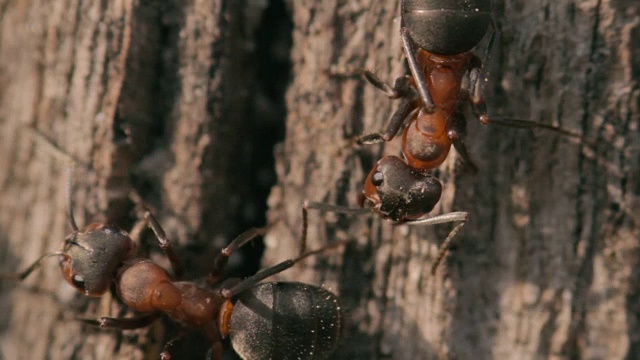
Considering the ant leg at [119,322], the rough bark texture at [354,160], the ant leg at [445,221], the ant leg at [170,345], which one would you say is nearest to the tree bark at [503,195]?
the rough bark texture at [354,160]

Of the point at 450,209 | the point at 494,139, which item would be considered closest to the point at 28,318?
the point at 450,209

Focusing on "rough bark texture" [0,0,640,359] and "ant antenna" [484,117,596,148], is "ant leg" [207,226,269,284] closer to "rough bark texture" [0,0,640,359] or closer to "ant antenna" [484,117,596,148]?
"rough bark texture" [0,0,640,359]

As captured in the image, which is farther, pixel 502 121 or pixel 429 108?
pixel 429 108

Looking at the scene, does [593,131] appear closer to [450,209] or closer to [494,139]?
[494,139]

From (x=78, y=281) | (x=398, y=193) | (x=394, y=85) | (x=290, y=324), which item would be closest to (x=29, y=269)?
(x=78, y=281)

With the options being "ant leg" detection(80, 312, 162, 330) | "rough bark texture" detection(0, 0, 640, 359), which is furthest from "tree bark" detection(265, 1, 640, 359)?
"ant leg" detection(80, 312, 162, 330)

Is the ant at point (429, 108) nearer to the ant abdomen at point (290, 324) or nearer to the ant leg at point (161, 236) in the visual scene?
the ant abdomen at point (290, 324)

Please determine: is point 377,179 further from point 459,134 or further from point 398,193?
point 459,134
